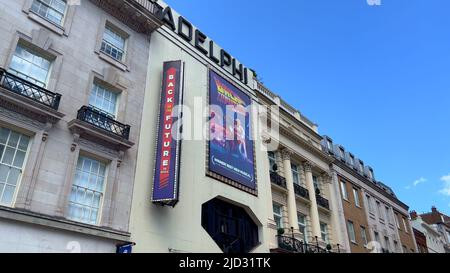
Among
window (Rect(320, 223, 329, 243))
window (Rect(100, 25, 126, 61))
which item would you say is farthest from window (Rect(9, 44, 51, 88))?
window (Rect(320, 223, 329, 243))

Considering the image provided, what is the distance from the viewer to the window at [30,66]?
13922 millimetres

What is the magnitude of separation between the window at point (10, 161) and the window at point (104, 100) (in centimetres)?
350

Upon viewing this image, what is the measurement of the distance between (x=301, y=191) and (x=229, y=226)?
926 centimetres

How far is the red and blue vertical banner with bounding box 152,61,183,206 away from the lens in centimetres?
1577

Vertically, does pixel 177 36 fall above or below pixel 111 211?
→ above

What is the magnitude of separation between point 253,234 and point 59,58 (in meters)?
13.6

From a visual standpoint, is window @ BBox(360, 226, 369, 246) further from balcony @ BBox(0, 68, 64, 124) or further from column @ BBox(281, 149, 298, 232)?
balcony @ BBox(0, 68, 64, 124)

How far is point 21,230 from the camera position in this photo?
1167cm

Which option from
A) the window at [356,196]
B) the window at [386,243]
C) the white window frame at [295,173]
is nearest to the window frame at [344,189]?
the window at [356,196]

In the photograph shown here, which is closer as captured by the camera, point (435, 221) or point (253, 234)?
point (253, 234)

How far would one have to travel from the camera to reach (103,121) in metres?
15.5
